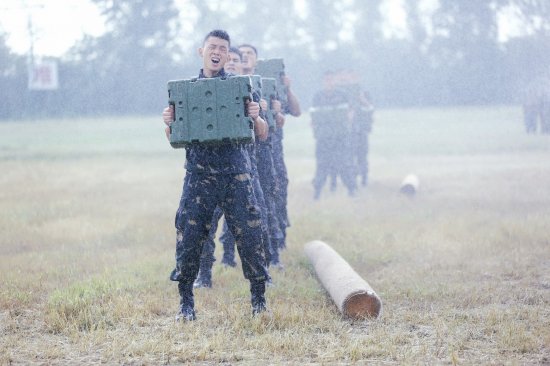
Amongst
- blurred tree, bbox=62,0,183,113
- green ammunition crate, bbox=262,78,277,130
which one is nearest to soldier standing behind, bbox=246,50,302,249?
green ammunition crate, bbox=262,78,277,130

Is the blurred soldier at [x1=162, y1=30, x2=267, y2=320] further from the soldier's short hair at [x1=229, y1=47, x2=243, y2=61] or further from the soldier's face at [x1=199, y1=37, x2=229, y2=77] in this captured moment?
the soldier's short hair at [x1=229, y1=47, x2=243, y2=61]

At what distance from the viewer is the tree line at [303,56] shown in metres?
32.2

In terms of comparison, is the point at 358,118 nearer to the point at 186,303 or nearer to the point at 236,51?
the point at 236,51

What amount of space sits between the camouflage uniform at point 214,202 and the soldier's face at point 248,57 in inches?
73.9

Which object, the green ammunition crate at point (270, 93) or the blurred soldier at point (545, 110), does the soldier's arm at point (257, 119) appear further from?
the blurred soldier at point (545, 110)

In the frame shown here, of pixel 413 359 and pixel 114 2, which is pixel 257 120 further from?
pixel 114 2

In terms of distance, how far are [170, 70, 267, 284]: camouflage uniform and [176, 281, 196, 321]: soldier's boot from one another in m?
0.06

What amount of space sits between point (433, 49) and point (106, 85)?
15.1 meters

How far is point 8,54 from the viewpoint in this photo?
31.9 metres

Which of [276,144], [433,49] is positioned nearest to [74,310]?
[276,144]

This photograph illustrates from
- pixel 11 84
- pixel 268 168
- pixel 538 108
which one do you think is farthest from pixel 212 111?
pixel 11 84

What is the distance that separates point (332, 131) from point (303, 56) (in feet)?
79.1

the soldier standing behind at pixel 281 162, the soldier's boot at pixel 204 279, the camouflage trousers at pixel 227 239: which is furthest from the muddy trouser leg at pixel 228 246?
the soldier's boot at pixel 204 279

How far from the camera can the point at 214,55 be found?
5.45 metres
